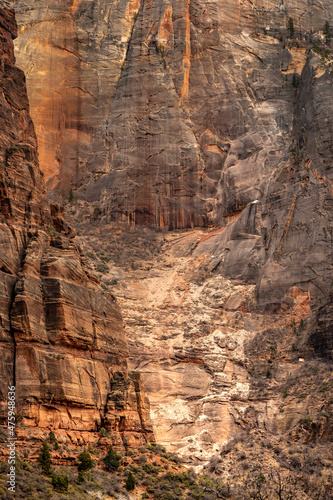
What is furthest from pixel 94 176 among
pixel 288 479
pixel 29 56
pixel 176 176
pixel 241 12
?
pixel 288 479

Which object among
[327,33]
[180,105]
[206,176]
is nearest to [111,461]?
[206,176]

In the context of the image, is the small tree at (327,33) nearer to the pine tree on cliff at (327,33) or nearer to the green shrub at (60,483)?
the pine tree on cliff at (327,33)

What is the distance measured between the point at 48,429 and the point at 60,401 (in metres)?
1.77

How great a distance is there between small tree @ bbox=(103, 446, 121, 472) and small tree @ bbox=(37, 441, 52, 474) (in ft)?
16.8

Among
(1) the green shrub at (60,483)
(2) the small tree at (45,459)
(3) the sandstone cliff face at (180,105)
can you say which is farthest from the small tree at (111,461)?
(3) the sandstone cliff face at (180,105)

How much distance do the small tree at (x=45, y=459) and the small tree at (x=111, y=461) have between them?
5.12 m

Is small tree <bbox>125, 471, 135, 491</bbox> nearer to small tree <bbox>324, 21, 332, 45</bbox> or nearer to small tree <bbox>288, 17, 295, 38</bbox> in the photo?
small tree <bbox>324, 21, 332, 45</bbox>

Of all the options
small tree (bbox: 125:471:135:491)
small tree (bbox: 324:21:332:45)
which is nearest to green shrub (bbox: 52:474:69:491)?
small tree (bbox: 125:471:135:491)

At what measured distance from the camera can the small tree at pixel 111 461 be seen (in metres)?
47.7

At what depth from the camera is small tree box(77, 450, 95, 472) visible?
4538cm

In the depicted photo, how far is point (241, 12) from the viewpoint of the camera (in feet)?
340

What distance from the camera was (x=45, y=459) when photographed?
43000mm

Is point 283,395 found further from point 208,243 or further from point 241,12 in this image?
point 241,12

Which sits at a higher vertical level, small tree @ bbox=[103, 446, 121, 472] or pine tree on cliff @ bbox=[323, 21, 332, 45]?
pine tree on cliff @ bbox=[323, 21, 332, 45]
